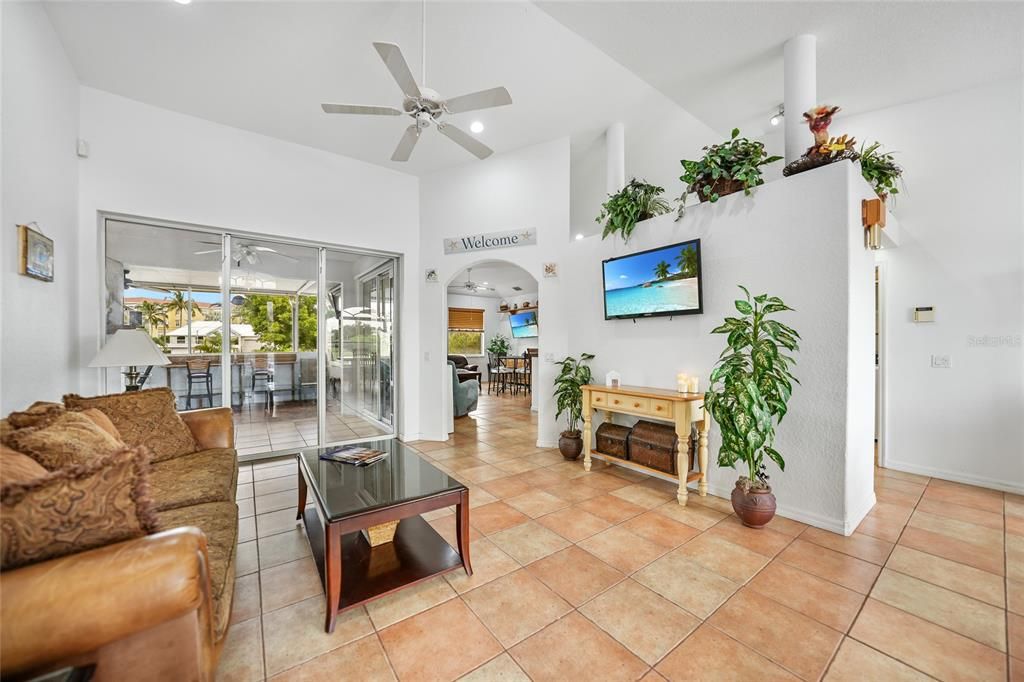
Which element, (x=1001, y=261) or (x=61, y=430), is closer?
(x=61, y=430)

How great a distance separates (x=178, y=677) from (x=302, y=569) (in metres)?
1.29

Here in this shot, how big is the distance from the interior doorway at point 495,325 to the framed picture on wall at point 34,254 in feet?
22.4

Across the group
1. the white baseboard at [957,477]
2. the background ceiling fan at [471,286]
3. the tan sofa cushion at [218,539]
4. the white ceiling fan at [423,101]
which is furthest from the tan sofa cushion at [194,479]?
the background ceiling fan at [471,286]

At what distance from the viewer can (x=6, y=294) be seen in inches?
88.7

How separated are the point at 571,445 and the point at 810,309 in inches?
96.3

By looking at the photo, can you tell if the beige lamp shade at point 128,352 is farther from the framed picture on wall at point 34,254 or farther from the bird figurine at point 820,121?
the bird figurine at point 820,121

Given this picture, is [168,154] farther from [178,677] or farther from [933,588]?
[933,588]

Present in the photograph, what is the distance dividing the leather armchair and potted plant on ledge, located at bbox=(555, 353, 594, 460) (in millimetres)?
2291

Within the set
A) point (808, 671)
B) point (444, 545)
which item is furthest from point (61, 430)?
point (808, 671)

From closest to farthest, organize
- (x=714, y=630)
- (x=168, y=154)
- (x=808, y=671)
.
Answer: (x=808, y=671), (x=714, y=630), (x=168, y=154)

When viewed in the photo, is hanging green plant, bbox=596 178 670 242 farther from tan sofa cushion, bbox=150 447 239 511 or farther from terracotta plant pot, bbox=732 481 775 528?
tan sofa cushion, bbox=150 447 239 511

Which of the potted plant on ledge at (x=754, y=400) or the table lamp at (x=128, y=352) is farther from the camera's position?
the table lamp at (x=128, y=352)

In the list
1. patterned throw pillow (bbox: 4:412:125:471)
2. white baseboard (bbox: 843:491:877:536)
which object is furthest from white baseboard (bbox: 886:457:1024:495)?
patterned throw pillow (bbox: 4:412:125:471)

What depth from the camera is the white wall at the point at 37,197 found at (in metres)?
2.29
